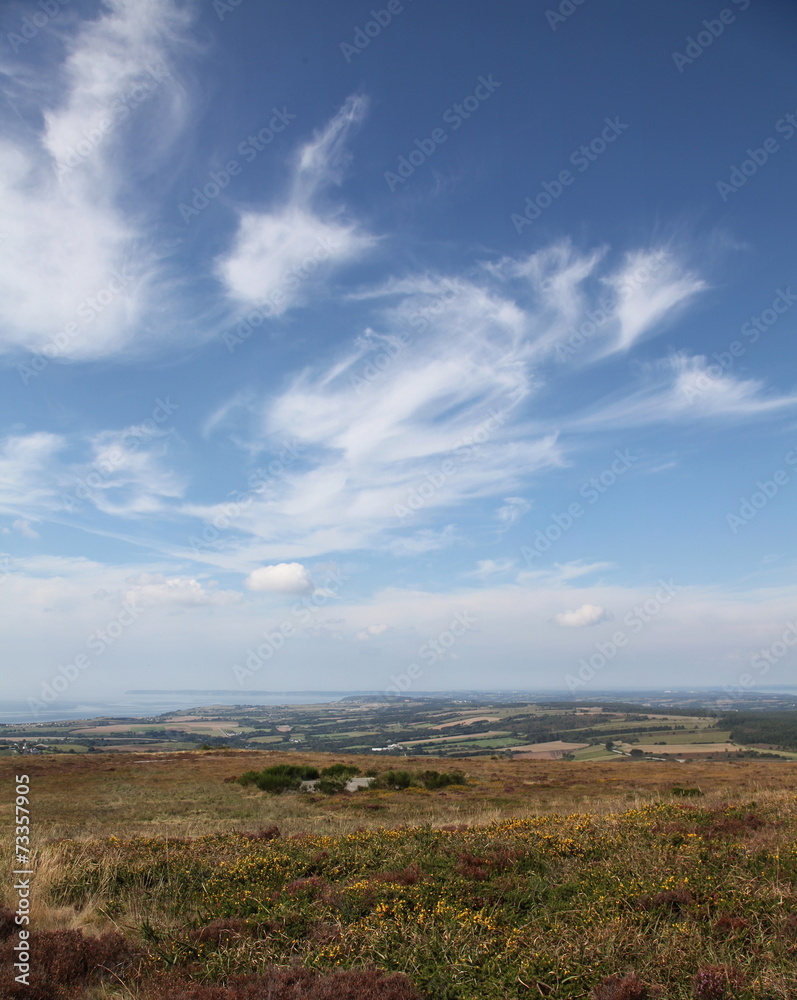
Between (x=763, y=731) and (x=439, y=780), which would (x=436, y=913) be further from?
(x=763, y=731)

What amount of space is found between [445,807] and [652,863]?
17.4 metres

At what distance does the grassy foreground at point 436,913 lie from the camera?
5344 mm

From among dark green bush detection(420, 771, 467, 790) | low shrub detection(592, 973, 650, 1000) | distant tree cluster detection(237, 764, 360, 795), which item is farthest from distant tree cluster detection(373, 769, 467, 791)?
low shrub detection(592, 973, 650, 1000)

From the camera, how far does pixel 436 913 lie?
22.2 ft

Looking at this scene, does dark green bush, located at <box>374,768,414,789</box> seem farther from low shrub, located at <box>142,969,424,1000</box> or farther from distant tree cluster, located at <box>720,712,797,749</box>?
distant tree cluster, located at <box>720,712,797,749</box>

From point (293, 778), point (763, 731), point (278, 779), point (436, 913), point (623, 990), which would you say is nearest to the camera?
point (623, 990)

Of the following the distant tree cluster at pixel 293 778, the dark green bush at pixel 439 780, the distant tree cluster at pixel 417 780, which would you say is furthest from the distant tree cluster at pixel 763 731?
the distant tree cluster at pixel 293 778

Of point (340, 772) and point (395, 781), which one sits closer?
point (395, 781)

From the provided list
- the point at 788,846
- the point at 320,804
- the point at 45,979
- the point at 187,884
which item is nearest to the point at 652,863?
the point at 788,846

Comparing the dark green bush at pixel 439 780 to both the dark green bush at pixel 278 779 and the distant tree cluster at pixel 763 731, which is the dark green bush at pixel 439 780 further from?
the distant tree cluster at pixel 763 731

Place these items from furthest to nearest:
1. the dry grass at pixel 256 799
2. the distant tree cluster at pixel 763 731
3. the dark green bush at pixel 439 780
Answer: the distant tree cluster at pixel 763 731 → the dark green bush at pixel 439 780 → the dry grass at pixel 256 799

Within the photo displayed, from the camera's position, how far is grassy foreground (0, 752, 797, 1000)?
5.34 meters

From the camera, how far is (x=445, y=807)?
23.6 meters

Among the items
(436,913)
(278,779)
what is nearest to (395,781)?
(278,779)
